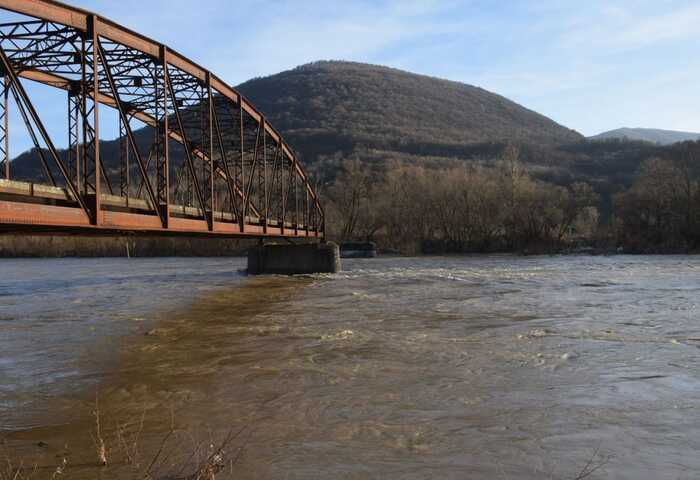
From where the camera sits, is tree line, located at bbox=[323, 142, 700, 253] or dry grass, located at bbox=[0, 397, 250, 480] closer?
dry grass, located at bbox=[0, 397, 250, 480]

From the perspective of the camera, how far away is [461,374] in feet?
35.2

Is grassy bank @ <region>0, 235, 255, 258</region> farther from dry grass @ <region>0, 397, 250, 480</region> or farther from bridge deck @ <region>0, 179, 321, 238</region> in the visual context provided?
dry grass @ <region>0, 397, 250, 480</region>

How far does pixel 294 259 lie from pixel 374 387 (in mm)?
35069

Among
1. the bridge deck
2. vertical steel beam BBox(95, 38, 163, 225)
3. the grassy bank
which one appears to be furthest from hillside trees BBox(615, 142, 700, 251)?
vertical steel beam BBox(95, 38, 163, 225)

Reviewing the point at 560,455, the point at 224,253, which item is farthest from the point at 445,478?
the point at 224,253

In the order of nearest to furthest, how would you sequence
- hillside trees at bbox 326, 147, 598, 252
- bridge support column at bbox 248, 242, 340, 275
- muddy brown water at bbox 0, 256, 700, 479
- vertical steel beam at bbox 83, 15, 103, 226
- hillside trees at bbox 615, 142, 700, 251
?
muddy brown water at bbox 0, 256, 700, 479, vertical steel beam at bbox 83, 15, 103, 226, bridge support column at bbox 248, 242, 340, 275, hillside trees at bbox 615, 142, 700, 251, hillside trees at bbox 326, 147, 598, 252

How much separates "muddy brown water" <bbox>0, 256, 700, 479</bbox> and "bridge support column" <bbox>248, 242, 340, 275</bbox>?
22.5 m

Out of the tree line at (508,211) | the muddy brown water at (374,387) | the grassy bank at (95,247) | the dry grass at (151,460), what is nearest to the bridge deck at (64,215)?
the muddy brown water at (374,387)

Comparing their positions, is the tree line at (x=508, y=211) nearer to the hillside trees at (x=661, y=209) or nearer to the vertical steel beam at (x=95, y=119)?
the hillside trees at (x=661, y=209)

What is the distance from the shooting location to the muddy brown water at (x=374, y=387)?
22.4 ft

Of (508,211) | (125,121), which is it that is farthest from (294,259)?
(508,211)

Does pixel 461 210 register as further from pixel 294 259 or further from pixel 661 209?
pixel 294 259

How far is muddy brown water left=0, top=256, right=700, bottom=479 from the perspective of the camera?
22.4 feet

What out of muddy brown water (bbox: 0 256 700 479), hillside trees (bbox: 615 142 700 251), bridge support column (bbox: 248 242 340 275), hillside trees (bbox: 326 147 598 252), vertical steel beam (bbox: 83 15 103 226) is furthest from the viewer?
hillside trees (bbox: 326 147 598 252)
